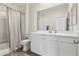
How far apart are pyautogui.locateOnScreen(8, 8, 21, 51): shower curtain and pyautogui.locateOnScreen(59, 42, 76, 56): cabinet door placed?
1317mm

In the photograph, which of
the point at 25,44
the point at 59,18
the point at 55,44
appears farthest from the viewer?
the point at 25,44

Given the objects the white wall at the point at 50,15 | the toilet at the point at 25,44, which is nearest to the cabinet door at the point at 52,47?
the white wall at the point at 50,15

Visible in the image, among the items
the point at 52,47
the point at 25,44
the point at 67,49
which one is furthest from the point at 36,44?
the point at 67,49

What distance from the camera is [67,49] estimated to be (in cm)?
149

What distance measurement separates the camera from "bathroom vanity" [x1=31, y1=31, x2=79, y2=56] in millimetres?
1405

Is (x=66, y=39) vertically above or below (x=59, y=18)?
below

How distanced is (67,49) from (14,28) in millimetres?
1575

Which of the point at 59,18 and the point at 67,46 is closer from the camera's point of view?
the point at 67,46

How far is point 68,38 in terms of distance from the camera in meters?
1.46

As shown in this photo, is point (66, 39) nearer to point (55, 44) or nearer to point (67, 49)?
point (67, 49)

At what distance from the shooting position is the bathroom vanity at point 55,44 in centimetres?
140

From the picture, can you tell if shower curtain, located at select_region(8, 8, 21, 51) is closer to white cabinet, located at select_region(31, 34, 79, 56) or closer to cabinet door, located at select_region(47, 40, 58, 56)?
white cabinet, located at select_region(31, 34, 79, 56)

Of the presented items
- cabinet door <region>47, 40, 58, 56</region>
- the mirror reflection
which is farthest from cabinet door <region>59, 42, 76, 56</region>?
the mirror reflection

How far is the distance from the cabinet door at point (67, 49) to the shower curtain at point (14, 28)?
1.32 metres
